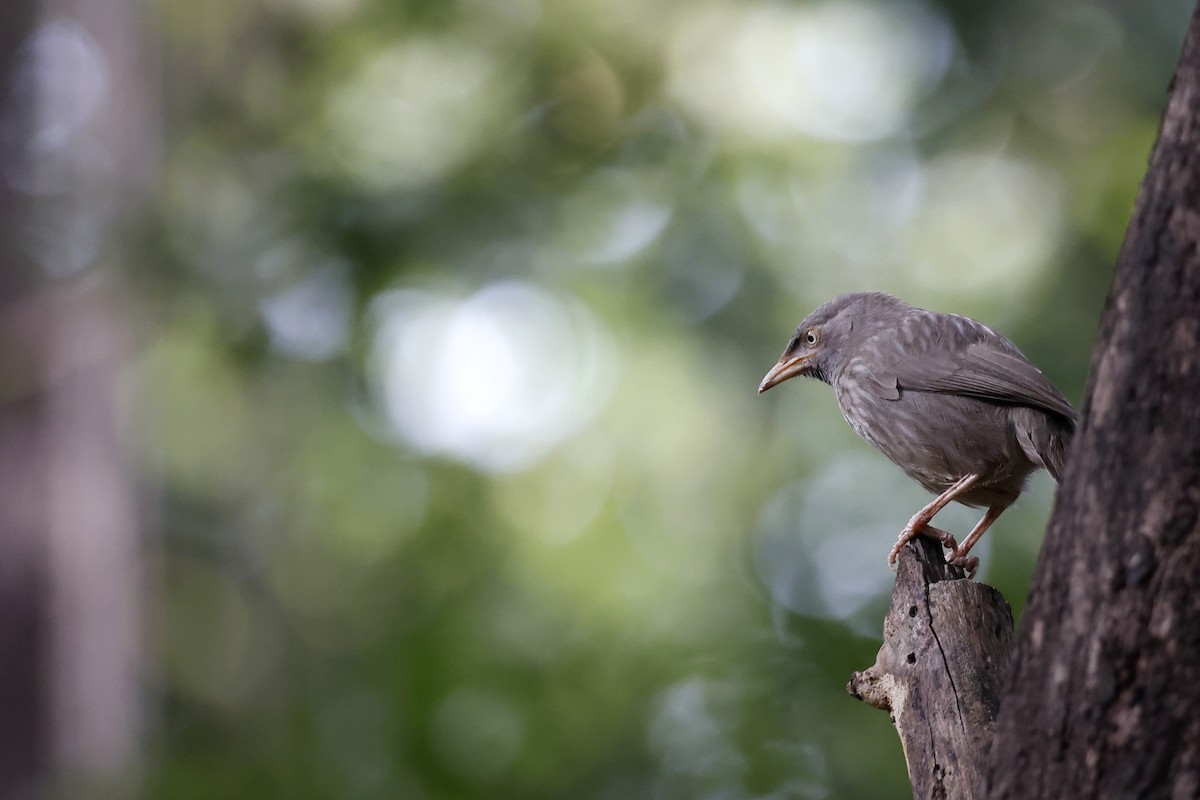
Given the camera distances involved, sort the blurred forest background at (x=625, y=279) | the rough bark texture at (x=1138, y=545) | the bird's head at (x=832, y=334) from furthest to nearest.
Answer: the blurred forest background at (x=625, y=279) → the bird's head at (x=832, y=334) → the rough bark texture at (x=1138, y=545)

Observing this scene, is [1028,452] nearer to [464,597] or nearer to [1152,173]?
[1152,173]

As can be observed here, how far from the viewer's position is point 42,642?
9289 millimetres

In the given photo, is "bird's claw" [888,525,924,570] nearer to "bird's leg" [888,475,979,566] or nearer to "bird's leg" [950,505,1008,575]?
"bird's leg" [888,475,979,566]

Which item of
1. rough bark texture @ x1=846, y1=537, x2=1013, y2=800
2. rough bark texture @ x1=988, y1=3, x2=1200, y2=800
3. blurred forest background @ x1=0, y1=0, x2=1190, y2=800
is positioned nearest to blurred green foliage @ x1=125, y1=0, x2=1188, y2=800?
blurred forest background @ x1=0, y1=0, x2=1190, y2=800

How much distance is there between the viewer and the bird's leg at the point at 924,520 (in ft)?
12.8

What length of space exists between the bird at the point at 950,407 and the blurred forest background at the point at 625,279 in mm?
2549

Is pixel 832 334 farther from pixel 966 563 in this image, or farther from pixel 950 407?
pixel 966 563

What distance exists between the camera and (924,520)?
3965mm

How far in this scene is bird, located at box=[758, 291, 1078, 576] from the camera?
4188 mm

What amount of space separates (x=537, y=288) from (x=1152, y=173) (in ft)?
21.6

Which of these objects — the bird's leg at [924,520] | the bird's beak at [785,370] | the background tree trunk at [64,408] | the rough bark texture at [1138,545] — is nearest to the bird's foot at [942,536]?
the bird's leg at [924,520]

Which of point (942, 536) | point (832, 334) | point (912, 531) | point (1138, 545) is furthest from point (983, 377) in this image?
point (1138, 545)

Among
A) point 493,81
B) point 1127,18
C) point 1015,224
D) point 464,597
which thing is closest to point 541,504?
point 464,597

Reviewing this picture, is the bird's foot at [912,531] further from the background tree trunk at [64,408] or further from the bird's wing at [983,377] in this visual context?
the background tree trunk at [64,408]
